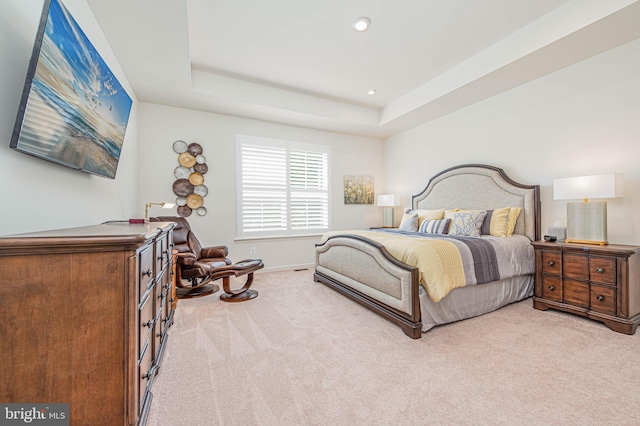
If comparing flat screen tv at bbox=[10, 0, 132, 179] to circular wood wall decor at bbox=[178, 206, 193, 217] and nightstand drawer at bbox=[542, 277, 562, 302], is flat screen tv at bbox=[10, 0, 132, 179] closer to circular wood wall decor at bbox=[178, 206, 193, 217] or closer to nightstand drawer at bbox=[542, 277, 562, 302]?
circular wood wall decor at bbox=[178, 206, 193, 217]

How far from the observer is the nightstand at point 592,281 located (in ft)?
7.66

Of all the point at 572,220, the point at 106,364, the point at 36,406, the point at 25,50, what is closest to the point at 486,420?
the point at 106,364

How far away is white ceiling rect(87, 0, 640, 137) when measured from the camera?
246 centimetres

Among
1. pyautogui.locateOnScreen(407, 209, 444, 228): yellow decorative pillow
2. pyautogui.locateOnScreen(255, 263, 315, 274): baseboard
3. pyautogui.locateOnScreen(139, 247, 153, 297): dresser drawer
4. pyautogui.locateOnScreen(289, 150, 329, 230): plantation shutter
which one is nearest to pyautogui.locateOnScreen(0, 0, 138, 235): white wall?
pyautogui.locateOnScreen(139, 247, 153, 297): dresser drawer

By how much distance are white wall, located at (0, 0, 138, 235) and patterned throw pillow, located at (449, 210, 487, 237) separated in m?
4.02

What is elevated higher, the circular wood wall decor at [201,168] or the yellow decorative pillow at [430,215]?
the circular wood wall decor at [201,168]

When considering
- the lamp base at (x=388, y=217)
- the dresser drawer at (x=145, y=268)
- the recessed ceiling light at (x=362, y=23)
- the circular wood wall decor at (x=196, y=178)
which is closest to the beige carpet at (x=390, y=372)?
the dresser drawer at (x=145, y=268)

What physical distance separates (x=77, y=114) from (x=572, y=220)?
440 cm

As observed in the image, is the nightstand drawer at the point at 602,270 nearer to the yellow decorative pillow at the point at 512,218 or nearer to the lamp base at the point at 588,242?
the lamp base at the point at 588,242

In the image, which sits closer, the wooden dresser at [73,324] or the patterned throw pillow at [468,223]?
the wooden dresser at [73,324]

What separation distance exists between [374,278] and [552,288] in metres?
1.91

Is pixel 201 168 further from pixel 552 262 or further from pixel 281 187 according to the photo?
pixel 552 262

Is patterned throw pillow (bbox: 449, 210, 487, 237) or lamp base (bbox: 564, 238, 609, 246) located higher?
patterned throw pillow (bbox: 449, 210, 487, 237)

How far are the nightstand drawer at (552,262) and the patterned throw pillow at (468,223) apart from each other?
73 centimetres
